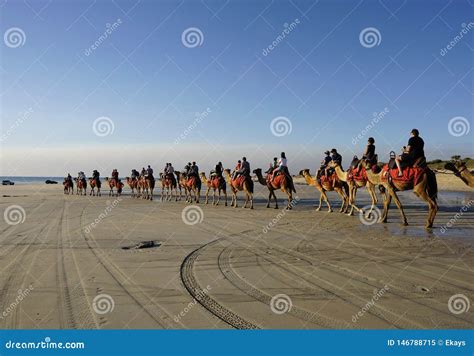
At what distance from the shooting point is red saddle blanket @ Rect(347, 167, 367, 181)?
15.2m

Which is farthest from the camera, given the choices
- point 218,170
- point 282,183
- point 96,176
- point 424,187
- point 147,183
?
point 96,176

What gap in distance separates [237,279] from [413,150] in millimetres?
8009

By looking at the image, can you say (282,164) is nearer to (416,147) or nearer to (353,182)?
(353,182)

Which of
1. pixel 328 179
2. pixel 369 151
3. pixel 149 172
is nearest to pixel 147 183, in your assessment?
pixel 149 172

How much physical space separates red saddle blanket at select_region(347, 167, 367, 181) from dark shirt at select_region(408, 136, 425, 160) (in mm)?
3318

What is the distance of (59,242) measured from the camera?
965 centimetres

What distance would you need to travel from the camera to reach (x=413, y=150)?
1173cm

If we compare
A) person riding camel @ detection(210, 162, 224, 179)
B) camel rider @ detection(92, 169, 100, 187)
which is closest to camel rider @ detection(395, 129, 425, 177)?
person riding camel @ detection(210, 162, 224, 179)

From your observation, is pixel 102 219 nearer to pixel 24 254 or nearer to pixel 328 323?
pixel 24 254

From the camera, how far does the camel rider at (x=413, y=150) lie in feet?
38.3

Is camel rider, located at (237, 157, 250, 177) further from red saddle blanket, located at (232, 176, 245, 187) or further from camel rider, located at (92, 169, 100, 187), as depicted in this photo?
camel rider, located at (92, 169, 100, 187)

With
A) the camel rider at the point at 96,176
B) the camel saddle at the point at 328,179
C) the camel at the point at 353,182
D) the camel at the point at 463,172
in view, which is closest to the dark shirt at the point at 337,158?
the camel at the point at 353,182

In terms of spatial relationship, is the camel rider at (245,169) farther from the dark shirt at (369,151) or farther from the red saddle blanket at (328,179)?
the dark shirt at (369,151)

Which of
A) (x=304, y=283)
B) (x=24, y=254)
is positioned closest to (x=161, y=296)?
(x=304, y=283)
